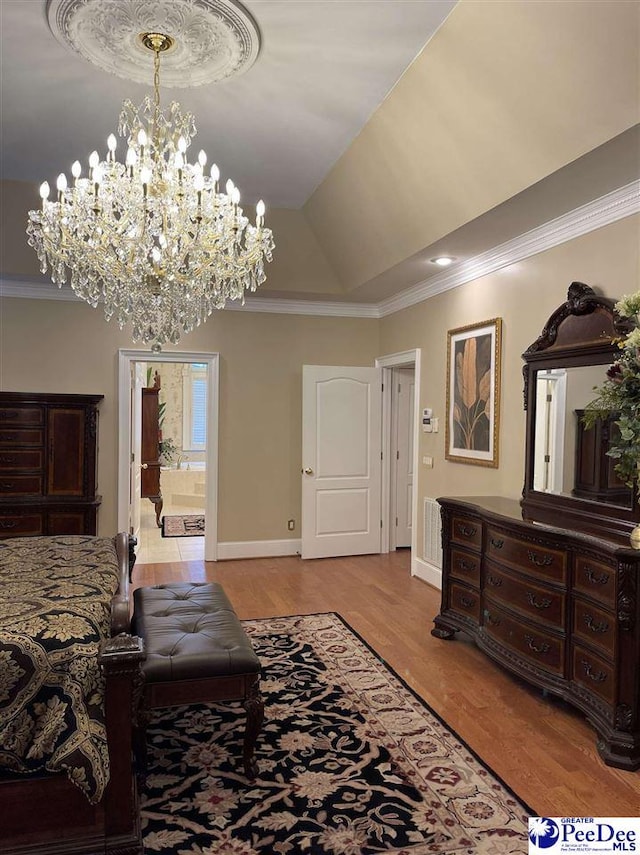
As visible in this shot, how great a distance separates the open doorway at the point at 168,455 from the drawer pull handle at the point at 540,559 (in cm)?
379

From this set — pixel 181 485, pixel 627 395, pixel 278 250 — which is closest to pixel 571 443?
pixel 627 395

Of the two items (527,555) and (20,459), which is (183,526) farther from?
(527,555)

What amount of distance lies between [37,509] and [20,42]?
12.0 ft

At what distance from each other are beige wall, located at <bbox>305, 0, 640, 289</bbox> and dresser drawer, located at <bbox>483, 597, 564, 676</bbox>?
238 cm

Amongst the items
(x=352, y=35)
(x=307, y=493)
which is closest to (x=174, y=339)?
(x=352, y=35)

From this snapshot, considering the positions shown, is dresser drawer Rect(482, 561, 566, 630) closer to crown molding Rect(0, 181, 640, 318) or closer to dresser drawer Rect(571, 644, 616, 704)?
dresser drawer Rect(571, 644, 616, 704)

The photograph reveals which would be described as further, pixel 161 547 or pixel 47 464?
pixel 161 547

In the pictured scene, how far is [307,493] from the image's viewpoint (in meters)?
6.34

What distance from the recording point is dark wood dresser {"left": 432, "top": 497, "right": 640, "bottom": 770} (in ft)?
8.66

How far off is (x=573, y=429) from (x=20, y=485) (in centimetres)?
453

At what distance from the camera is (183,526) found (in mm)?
8484

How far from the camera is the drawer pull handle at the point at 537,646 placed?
3.12 meters

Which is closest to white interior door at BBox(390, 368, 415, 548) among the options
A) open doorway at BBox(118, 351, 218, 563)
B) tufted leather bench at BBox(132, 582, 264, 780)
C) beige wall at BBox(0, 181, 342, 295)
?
beige wall at BBox(0, 181, 342, 295)

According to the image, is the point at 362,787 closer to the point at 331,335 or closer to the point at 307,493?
the point at 307,493
